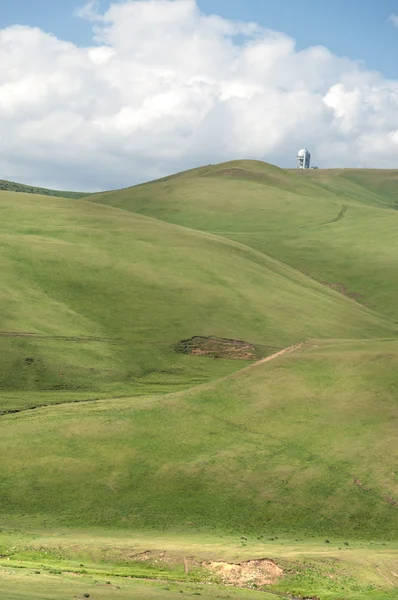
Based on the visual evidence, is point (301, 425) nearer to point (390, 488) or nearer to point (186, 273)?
point (390, 488)

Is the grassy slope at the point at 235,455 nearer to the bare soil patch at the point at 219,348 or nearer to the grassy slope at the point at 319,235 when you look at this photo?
the bare soil patch at the point at 219,348

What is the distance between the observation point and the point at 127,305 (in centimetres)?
9012

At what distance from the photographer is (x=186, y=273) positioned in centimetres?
10181

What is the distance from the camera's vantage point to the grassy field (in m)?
36.5

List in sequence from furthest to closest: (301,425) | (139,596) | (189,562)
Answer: (301,425) < (189,562) < (139,596)

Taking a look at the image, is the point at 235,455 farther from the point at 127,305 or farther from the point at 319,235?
the point at 319,235

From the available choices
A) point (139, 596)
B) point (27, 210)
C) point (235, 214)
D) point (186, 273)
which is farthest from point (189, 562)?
point (235, 214)

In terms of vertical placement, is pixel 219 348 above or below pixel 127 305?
below

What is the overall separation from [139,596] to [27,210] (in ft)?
332

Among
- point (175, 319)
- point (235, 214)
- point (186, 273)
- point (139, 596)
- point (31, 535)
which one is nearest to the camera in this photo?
point (139, 596)

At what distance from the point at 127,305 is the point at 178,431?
38.8 m

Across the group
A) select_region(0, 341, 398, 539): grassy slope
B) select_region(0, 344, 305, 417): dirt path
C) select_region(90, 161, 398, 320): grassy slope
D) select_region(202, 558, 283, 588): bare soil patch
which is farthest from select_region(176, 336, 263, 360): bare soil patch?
select_region(202, 558, 283, 588): bare soil patch

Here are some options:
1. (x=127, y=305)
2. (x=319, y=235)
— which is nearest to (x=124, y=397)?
(x=127, y=305)

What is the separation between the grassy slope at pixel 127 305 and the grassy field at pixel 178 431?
28 cm
